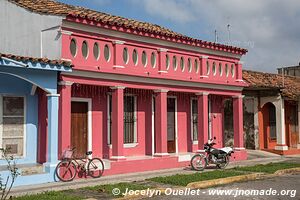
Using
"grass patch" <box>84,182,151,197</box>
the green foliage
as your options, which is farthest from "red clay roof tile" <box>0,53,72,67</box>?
"grass patch" <box>84,182,151,197</box>

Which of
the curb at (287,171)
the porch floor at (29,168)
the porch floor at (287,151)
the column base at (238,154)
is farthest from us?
the porch floor at (287,151)

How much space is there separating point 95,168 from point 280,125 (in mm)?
11205

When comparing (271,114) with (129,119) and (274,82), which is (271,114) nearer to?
(274,82)

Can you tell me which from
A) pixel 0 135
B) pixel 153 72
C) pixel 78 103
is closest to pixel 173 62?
pixel 153 72

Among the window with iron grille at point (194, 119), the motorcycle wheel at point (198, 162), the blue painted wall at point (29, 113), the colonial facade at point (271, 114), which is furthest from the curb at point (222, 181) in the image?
the colonial facade at point (271, 114)

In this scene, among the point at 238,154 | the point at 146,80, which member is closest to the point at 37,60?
the point at 146,80

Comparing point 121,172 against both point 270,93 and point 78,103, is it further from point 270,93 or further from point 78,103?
point 270,93

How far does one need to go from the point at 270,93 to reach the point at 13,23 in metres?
12.8

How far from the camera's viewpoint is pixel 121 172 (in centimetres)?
1331

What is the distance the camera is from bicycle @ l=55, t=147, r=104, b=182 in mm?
11719

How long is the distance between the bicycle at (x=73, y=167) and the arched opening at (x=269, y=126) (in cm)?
1114

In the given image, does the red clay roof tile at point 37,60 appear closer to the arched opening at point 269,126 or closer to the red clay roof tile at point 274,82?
the red clay roof tile at point 274,82

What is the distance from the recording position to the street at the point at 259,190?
9.69m

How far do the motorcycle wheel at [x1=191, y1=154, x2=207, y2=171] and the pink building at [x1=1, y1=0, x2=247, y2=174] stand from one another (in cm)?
95
